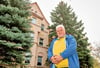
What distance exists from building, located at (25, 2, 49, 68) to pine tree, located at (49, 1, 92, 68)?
237 cm

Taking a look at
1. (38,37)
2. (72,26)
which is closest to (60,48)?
(72,26)

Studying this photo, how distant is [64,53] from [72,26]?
22.6 metres

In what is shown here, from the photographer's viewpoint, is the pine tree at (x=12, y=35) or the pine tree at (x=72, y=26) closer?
the pine tree at (x=12, y=35)

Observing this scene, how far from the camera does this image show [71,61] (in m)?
2.95

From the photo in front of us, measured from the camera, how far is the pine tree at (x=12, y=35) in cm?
1166

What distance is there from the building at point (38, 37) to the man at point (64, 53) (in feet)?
70.9

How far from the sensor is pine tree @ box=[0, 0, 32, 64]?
11.7m

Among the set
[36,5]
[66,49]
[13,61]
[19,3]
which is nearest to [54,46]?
[66,49]

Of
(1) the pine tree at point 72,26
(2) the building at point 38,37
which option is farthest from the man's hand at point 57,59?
(2) the building at point 38,37

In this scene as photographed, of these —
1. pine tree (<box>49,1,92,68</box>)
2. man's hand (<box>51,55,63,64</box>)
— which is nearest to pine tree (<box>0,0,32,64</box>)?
man's hand (<box>51,55,63,64</box>)

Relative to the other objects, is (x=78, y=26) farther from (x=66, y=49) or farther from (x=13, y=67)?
(x=66, y=49)

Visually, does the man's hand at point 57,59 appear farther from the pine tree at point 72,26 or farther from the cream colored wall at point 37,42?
the cream colored wall at point 37,42

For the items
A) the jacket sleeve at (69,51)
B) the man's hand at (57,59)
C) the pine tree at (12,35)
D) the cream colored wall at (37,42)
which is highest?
the cream colored wall at (37,42)

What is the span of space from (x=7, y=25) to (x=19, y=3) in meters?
2.37
